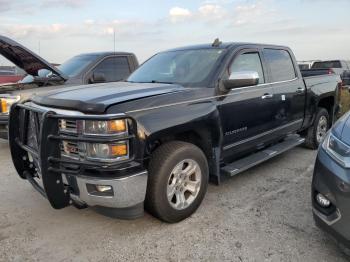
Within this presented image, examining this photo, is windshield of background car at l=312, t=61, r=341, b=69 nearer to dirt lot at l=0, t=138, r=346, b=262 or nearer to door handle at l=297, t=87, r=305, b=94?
door handle at l=297, t=87, r=305, b=94

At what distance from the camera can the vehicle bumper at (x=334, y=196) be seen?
2473mm

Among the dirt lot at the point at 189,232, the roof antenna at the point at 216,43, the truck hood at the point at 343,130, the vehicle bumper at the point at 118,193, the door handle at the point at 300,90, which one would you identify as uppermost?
the roof antenna at the point at 216,43

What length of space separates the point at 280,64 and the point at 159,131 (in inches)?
114

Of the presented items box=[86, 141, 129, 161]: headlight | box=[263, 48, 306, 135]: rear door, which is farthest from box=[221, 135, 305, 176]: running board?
box=[86, 141, 129, 161]: headlight

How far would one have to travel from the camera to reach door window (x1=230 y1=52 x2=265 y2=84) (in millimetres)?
4311

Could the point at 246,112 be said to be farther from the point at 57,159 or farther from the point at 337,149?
the point at 57,159

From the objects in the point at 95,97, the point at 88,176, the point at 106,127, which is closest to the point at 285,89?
the point at 95,97

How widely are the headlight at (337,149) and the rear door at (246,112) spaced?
126 cm

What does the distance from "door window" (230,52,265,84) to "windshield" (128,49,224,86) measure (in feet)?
0.74

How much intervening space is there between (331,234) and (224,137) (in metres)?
1.64

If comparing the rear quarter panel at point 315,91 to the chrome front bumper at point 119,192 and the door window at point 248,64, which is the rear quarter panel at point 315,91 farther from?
the chrome front bumper at point 119,192

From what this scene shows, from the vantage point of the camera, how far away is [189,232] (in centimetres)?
337

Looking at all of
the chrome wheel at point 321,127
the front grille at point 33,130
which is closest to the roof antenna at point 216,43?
the front grille at point 33,130

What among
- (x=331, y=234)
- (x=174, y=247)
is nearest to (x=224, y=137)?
(x=174, y=247)
